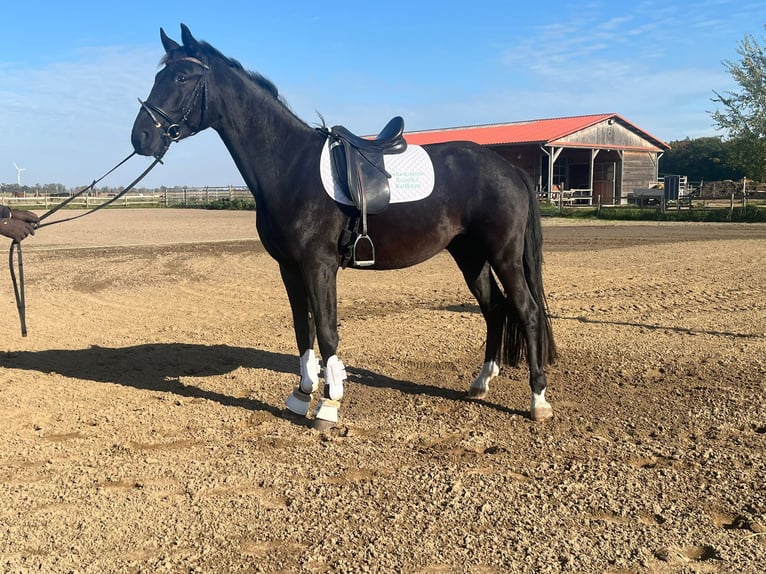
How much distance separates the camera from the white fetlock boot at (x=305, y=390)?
4.77 metres

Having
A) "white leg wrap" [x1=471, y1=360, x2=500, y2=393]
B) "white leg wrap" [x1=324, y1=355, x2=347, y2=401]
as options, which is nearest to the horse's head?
"white leg wrap" [x1=324, y1=355, x2=347, y2=401]

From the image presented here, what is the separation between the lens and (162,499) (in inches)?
134

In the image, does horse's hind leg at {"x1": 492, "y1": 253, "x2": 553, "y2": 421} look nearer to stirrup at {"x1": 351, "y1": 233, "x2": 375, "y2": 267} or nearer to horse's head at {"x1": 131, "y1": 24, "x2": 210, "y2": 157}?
stirrup at {"x1": 351, "y1": 233, "x2": 375, "y2": 267}

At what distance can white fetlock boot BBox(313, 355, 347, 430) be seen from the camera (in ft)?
14.8

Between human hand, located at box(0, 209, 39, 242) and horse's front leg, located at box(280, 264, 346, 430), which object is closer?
horse's front leg, located at box(280, 264, 346, 430)

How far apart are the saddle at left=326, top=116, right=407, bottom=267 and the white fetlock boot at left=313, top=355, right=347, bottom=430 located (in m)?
0.81

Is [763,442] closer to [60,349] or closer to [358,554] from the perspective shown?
[358,554]

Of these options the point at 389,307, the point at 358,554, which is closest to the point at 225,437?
the point at 358,554

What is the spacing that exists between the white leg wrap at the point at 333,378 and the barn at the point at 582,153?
3223cm

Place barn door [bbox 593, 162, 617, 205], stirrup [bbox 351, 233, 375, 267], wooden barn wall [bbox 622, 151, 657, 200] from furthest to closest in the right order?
wooden barn wall [bbox 622, 151, 657, 200]
barn door [bbox 593, 162, 617, 205]
stirrup [bbox 351, 233, 375, 267]

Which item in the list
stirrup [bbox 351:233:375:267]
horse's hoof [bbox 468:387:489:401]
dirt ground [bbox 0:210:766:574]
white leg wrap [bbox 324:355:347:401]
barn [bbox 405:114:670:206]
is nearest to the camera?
dirt ground [bbox 0:210:766:574]

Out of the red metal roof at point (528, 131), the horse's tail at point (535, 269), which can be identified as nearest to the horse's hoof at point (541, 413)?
the horse's tail at point (535, 269)

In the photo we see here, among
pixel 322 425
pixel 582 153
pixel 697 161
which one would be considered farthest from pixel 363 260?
pixel 697 161

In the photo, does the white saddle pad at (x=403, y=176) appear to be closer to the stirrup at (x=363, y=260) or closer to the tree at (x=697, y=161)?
the stirrup at (x=363, y=260)
